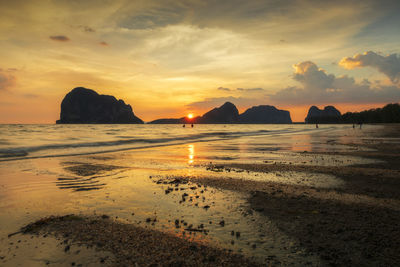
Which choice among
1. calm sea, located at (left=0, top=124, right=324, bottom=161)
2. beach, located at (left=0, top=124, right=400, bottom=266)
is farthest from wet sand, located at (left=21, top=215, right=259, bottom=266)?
calm sea, located at (left=0, top=124, right=324, bottom=161)

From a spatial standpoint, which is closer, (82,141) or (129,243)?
(129,243)

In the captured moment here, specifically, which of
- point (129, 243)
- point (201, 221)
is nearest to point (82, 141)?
point (201, 221)

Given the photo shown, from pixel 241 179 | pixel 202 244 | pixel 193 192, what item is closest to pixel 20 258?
pixel 202 244

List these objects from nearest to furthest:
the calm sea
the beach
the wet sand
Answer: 1. the wet sand
2. the beach
3. the calm sea

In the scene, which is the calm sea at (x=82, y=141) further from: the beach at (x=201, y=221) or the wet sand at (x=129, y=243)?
the wet sand at (x=129, y=243)

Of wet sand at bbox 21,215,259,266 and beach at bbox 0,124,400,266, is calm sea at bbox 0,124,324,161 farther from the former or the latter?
wet sand at bbox 21,215,259,266

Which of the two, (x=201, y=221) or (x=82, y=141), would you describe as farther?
(x=82, y=141)

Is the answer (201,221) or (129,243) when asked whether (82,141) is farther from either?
(129,243)

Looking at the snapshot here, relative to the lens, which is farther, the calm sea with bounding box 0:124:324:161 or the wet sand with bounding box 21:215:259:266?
the calm sea with bounding box 0:124:324:161

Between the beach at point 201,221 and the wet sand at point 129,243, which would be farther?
the beach at point 201,221

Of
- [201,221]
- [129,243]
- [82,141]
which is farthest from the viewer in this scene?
[82,141]

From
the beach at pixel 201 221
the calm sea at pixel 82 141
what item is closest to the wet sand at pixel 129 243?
the beach at pixel 201 221

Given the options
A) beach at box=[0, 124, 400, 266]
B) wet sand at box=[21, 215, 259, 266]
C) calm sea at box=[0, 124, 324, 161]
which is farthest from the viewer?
calm sea at box=[0, 124, 324, 161]

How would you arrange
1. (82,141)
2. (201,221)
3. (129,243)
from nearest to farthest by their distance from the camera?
(129,243) → (201,221) → (82,141)
